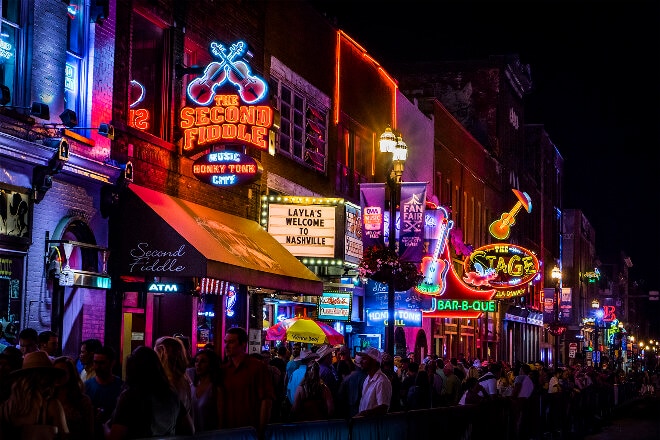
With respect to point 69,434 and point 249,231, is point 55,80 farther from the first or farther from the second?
point 69,434

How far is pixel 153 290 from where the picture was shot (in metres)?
21.2

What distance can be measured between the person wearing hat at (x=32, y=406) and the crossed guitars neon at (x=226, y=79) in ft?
45.1

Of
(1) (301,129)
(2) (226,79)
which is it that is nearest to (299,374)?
(2) (226,79)

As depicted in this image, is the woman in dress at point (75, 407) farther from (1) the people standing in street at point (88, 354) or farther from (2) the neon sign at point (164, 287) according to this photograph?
(2) the neon sign at point (164, 287)

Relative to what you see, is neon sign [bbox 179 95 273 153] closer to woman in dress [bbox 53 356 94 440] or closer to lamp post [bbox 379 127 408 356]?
lamp post [bbox 379 127 408 356]

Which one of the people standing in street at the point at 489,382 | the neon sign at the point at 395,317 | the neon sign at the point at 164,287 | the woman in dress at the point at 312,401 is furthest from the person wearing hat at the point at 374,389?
the neon sign at the point at 395,317

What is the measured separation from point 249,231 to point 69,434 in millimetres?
16532

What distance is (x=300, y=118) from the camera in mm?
30047

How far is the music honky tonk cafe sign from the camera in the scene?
70.4 ft

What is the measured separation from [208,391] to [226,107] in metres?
10.8

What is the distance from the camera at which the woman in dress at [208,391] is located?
37.2 feet

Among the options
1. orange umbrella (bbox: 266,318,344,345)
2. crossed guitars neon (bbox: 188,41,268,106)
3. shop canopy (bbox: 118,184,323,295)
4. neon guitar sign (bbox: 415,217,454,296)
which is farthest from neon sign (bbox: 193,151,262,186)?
neon guitar sign (bbox: 415,217,454,296)

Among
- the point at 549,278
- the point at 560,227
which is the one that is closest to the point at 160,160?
the point at 549,278

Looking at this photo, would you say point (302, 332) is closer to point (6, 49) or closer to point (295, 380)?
point (295, 380)
